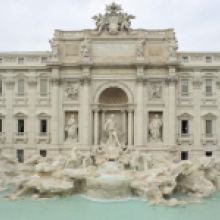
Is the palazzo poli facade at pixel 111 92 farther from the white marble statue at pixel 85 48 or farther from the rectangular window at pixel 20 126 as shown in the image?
the rectangular window at pixel 20 126

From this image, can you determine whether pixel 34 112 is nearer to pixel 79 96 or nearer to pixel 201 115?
pixel 79 96

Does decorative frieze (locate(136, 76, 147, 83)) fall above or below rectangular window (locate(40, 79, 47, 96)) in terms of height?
above

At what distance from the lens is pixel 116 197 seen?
1717 cm

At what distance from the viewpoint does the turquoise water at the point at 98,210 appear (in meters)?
14.0

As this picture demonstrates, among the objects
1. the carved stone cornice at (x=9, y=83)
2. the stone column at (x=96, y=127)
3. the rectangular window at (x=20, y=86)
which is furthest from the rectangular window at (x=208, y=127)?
the carved stone cornice at (x=9, y=83)

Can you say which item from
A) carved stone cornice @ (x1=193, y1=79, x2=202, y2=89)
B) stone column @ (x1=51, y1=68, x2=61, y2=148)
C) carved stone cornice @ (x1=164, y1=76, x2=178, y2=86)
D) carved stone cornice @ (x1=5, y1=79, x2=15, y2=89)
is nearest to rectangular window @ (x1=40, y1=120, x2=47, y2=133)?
stone column @ (x1=51, y1=68, x2=61, y2=148)

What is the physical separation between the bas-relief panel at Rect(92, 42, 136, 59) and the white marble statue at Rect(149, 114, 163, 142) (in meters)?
5.98

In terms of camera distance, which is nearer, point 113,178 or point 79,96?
point 113,178

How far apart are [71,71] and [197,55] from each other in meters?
11.0

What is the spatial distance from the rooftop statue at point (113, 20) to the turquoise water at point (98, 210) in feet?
46.5

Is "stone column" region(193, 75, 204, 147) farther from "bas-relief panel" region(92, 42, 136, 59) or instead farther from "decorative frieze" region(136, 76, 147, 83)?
"bas-relief panel" region(92, 42, 136, 59)

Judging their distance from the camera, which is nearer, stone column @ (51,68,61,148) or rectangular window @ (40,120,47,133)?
stone column @ (51,68,61,148)

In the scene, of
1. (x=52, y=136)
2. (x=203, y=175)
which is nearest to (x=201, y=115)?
(x=203, y=175)

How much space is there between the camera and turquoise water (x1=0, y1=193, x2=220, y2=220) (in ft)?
46.0
